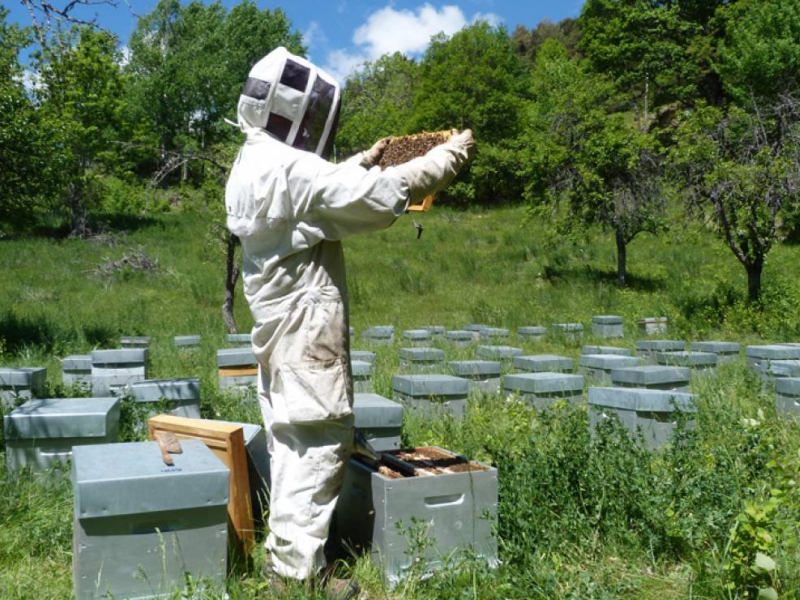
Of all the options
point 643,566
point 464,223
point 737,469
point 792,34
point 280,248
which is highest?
point 792,34

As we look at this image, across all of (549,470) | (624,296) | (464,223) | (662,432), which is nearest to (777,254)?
(624,296)

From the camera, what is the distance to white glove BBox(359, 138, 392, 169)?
279 centimetres

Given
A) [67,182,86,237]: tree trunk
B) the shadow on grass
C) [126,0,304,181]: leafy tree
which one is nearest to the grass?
the shadow on grass

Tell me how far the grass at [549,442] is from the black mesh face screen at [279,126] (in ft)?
5.10

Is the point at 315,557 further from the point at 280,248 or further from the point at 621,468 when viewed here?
the point at 621,468

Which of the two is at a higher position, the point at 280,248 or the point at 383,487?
the point at 280,248

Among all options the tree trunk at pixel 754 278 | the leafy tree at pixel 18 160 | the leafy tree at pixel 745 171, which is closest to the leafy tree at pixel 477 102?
the leafy tree at pixel 745 171

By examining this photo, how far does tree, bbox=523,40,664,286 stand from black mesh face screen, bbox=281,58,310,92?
1478 centimetres

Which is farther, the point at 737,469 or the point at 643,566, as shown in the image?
the point at 737,469

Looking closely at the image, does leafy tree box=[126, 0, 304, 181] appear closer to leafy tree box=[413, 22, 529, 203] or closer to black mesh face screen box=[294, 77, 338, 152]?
leafy tree box=[413, 22, 529, 203]

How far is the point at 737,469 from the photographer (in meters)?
3.40

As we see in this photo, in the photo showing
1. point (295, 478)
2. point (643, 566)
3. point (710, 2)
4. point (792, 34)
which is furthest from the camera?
point (710, 2)

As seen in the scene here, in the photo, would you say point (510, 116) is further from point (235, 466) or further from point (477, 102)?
point (235, 466)

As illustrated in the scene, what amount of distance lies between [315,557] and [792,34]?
27981 millimetres
